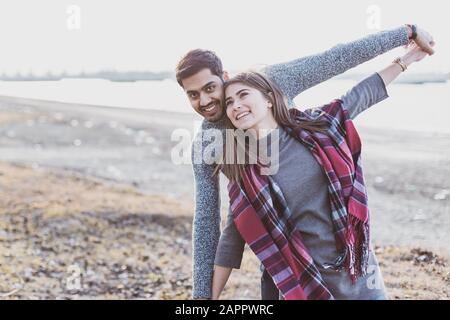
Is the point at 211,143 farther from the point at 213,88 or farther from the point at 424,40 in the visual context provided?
the point at 424,40

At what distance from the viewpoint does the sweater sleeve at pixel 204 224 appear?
2201 millimetres

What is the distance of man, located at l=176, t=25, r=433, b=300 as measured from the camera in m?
2.15

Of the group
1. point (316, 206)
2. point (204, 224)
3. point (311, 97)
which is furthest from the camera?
point (311, 97)

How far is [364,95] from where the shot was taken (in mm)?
2113

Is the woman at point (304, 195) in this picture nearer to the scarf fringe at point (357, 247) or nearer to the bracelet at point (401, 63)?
the scarf fringe at point (357, 247)

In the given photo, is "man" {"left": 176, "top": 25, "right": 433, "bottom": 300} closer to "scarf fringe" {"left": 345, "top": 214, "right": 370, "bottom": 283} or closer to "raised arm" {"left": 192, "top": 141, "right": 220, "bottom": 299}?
"raised arm" {"left": 192, "top": 141, "right": 220, "bottom": 299}

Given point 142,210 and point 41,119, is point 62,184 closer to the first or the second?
point 142,210

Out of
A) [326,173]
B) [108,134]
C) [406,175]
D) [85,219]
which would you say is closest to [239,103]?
[326,173]

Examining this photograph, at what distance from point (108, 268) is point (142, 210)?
3.64ft

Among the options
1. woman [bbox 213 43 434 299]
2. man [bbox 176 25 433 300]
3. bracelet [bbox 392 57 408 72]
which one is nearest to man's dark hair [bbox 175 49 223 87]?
man [bbox 176 25 433 300]

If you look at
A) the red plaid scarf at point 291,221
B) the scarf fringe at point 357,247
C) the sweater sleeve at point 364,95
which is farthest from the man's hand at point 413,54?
the scarf fringe at point 357,247

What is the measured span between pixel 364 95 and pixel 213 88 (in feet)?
1.62

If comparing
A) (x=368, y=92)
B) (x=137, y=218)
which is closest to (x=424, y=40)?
(x=368, y=92)

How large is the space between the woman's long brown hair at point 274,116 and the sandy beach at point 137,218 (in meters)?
1.18
